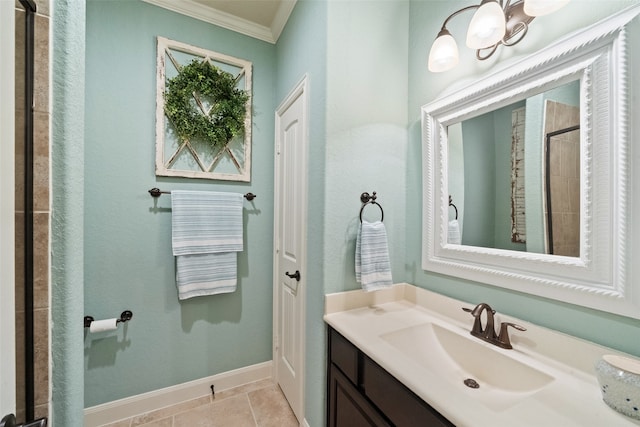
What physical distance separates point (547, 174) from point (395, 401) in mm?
930

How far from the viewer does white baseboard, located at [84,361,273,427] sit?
1.47 meters

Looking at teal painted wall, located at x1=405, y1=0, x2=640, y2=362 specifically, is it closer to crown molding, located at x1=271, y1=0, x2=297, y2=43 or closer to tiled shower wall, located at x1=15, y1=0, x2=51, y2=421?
crown molding, located at x1=271, y1=0, x2=297, y2=43

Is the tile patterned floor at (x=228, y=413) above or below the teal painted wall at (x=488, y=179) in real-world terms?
below

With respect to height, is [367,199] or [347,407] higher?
[367,199]

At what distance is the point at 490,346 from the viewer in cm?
90

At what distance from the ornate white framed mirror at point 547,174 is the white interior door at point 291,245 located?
0.72 meters

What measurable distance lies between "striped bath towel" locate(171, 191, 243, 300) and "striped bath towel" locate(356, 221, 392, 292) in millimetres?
928

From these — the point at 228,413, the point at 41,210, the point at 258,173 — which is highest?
the point at 258,173

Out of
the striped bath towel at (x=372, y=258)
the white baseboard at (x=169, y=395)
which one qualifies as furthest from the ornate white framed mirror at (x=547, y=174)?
the white baseboard at (x=169, y=395)

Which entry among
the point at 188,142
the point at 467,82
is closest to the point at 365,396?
the point at 467,82

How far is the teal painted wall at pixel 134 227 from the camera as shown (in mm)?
1446
